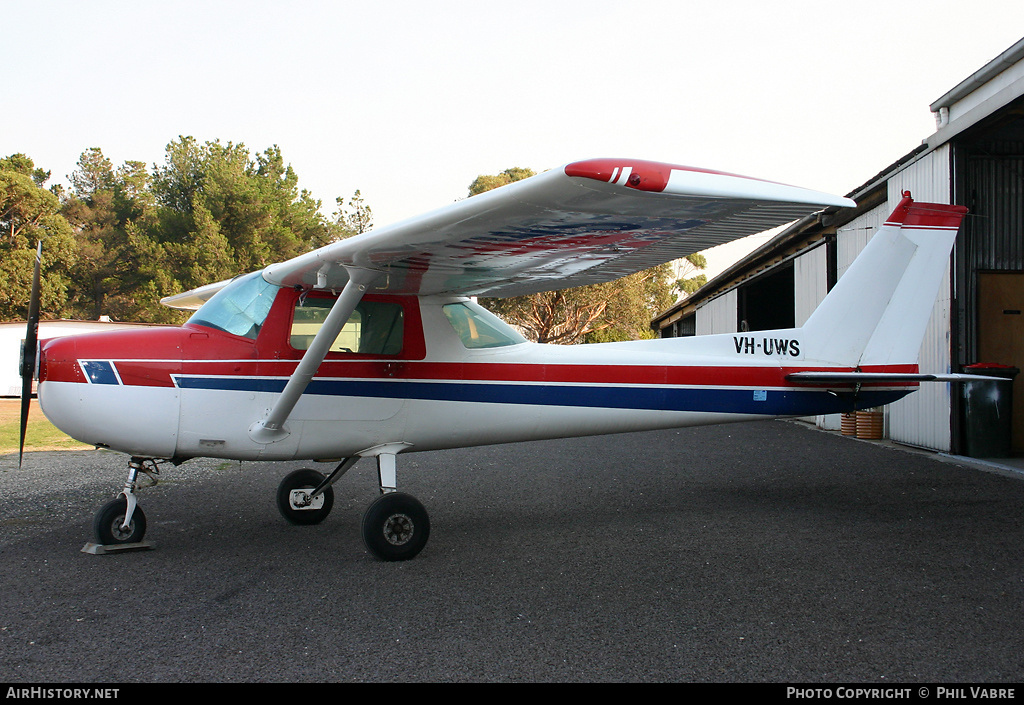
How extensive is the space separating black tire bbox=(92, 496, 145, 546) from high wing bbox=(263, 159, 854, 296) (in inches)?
75.1

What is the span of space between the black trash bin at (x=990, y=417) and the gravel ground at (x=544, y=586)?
1.58 meters

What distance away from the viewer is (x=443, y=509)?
6059 millimetres

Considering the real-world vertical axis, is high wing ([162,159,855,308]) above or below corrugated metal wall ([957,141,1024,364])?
below

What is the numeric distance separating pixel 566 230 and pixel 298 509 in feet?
→ 11.3

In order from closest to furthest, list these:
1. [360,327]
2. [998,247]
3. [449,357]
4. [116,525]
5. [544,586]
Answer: [544,586] < [116,525] < [360,327] < [449,357] < [998,247]

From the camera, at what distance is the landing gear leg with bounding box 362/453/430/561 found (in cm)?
445

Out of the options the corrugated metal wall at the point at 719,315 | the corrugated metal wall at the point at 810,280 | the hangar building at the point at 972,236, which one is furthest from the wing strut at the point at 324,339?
the corrugated metal wall at the point at 719,315

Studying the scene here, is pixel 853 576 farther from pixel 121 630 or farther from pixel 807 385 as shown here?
pixel 121 630

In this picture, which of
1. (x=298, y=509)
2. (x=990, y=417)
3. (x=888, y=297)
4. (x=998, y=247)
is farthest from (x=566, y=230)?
(x=998, y=247)

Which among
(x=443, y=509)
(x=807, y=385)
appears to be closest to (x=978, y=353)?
(x=807, y=385)

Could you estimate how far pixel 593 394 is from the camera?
17.7 ft

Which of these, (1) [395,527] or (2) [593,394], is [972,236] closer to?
(2) [593,394]

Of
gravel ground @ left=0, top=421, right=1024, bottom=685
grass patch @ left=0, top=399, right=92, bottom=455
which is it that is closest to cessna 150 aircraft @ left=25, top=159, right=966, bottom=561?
gravel ground @ left=0, top=421, right=1024, bottom=685

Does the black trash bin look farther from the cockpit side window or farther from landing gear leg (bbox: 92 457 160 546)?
landing gear leg (bbox: 92 457 160 546)
